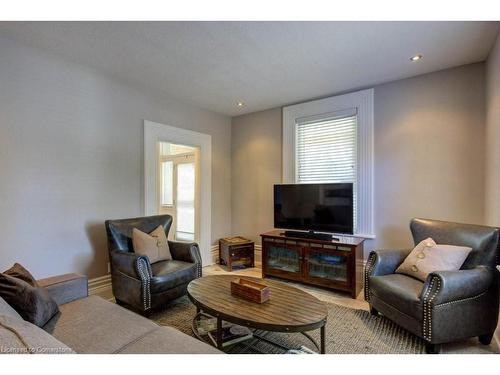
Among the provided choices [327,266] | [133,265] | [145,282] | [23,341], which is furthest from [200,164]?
[23,341]

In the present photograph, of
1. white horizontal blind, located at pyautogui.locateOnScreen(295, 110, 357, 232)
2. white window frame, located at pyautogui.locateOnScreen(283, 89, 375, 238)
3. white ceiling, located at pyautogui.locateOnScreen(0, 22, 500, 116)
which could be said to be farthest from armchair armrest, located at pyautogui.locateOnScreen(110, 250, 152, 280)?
white window frame, located at pyautogui.locateOnScreen(283, 89, 375, 238)

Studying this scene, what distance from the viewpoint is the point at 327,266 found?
128 inches

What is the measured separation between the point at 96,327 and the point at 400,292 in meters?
2.26

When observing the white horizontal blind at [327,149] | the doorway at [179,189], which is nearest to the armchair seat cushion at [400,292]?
the white horizontal blind at [327,149]

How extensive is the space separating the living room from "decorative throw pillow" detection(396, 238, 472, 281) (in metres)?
0.02

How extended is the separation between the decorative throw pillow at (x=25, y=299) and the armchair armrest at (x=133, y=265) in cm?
85

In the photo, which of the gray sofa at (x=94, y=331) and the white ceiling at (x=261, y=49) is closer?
the gray sofa at (x=94, y=331)

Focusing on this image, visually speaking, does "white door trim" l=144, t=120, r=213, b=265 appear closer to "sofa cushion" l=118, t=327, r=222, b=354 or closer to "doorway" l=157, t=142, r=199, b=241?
"doorway" l=157, t=142, r=199, b=241

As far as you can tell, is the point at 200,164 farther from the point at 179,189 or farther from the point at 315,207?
the point at 315,207

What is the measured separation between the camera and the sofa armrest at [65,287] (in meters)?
1.82

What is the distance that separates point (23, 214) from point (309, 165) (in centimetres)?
354

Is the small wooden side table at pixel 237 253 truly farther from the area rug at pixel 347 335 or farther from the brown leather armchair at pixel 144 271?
the area rug at pixel 347 335

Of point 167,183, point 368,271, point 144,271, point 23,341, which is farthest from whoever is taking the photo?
point 167,183

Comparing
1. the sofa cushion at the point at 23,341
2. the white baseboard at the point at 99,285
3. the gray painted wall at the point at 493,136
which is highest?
the gray painted wall at the point at 493,136
